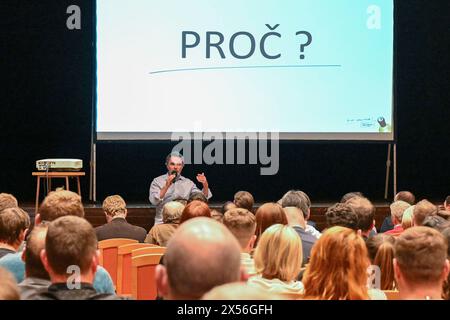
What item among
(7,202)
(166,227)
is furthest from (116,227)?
(7,202)

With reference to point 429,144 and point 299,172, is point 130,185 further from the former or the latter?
point 429,144

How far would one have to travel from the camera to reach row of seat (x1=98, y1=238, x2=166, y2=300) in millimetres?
3830

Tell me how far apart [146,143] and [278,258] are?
6.44 m

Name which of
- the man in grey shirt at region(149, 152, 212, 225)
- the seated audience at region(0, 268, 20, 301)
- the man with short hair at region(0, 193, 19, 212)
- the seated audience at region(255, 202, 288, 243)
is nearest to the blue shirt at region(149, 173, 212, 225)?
the man in grey shirt at region(149, 152, 212, 225)

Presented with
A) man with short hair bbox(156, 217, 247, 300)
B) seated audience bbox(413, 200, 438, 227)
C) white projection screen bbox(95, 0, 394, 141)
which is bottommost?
seated audience bbox(413, 200, 438, 227)

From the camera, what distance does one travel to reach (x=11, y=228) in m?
3.65

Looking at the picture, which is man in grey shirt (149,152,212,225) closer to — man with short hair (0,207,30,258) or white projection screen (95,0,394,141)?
white projection screen (95,0,394,141)

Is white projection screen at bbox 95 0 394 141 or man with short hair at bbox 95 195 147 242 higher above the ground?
white projection screen at bbox 95 0 394 141

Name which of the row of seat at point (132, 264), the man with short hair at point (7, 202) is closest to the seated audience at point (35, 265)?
the row of seat at point (132, 264)

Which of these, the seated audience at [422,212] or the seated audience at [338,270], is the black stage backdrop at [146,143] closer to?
the seated audience at [422,212]

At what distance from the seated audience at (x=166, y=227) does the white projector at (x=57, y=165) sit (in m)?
3.03

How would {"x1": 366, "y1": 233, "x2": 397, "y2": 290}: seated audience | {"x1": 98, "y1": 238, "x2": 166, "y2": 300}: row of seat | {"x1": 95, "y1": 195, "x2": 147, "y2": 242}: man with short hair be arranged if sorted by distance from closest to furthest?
{"x1": 366, "y1": 233, "x2": 397, "y2": 290}: seated audience < {"x1": 98, "y1": 238, "x2": 166, "y2": 300}: row of seat < {"x1": 95, "y1": 195, "x2": 147, "y2": 242}: man with short hair
